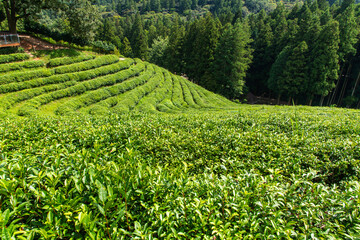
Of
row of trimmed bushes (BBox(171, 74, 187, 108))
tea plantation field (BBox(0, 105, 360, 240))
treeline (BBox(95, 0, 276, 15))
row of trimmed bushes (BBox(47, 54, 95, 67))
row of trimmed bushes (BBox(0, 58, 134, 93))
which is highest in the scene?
treeline (BBox(95, 0, 276, 15))

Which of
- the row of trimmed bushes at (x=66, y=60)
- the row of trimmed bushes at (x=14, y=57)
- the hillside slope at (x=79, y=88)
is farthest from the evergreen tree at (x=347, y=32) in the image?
the row of trimmed bushes at (x=14, y=57)

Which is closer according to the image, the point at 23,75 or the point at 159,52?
the point at 23,75

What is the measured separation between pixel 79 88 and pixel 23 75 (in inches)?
177

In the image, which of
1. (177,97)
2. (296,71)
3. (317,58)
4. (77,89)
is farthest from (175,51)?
(77,89)

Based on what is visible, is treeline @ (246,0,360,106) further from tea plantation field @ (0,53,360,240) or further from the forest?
tea plantation field @ (0,53,360,240)

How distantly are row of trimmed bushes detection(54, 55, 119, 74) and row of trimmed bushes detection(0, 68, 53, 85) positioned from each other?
1175mm

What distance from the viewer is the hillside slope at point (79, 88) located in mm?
15586

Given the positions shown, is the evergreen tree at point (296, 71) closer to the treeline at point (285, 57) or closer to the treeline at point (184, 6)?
the treeline at point (285, 57)

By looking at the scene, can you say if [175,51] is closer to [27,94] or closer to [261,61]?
[261,61]

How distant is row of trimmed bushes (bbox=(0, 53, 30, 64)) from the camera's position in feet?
58.1

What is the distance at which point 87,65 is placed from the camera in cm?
2245

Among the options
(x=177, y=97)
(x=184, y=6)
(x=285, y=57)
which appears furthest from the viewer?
(x=184, y=6)

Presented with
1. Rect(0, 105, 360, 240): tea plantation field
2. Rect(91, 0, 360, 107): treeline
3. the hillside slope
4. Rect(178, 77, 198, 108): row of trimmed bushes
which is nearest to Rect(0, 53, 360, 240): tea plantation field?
Rect(0, 105, 360, 240): tea plantation field

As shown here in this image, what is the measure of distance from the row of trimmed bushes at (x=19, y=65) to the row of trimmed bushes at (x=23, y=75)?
1.14 meters
